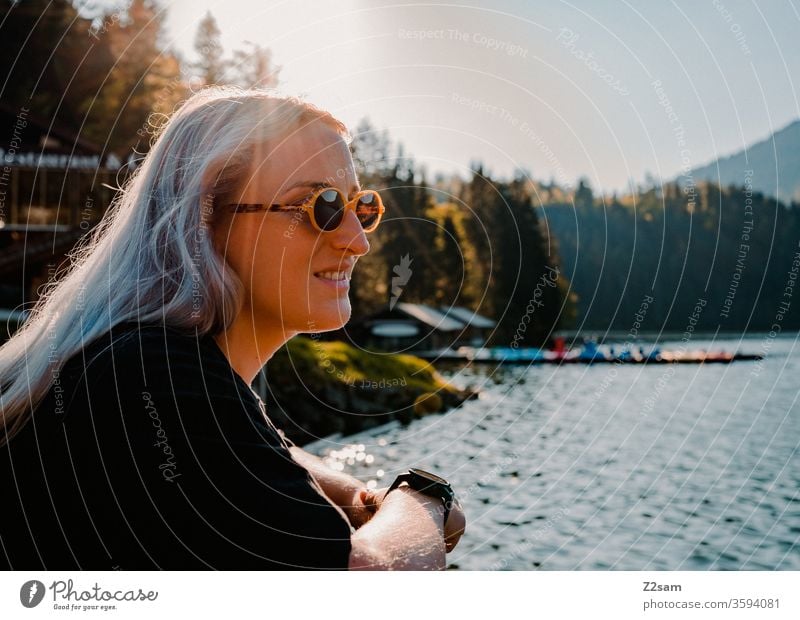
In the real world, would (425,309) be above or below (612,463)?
above

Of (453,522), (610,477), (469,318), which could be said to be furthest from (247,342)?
(469,318)

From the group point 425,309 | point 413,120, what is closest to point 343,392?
point 413,120

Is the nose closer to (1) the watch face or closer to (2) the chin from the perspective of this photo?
(2) the chin

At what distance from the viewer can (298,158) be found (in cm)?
156

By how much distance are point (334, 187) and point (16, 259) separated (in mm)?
14814

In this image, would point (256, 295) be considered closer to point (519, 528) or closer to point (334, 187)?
point (334, 187)

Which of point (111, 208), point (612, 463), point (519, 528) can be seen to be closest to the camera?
point (111, 208)

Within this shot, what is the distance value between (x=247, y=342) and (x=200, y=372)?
33 centimetres

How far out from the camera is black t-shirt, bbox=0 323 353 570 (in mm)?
1160

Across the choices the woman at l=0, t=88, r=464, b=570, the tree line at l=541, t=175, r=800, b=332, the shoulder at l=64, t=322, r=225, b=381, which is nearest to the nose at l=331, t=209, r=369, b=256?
the woman at l=0, t=88, r=464, b=570

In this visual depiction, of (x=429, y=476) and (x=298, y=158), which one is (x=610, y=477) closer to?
(x=429, y=476)

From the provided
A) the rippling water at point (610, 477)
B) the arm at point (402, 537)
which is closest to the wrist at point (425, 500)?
the arm at point (402, 537)

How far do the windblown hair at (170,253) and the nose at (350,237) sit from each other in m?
0.19
